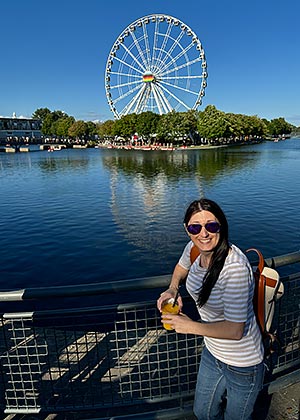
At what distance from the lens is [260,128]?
377ft

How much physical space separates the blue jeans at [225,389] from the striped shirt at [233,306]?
7 centimetres

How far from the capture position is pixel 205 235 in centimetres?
185

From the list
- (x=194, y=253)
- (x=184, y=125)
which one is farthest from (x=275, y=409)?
(x=184, y=125)

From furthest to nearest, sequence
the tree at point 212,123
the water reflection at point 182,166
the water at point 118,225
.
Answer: the tree at point 212,123, the water reflection at point 182,166, the water at point 118,225

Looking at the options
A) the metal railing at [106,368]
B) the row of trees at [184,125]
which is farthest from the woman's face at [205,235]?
the row of trees at [184,125]

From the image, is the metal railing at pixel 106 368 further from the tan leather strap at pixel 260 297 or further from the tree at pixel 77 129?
the tree at pixel 77 129

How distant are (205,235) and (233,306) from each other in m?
0.42

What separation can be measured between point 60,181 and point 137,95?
5133cm

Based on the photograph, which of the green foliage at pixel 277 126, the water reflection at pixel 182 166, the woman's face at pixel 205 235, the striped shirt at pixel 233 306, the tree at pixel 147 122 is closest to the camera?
the striped shirt at pixel 233 306

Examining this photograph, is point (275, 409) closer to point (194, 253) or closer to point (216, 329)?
point (216, 329)

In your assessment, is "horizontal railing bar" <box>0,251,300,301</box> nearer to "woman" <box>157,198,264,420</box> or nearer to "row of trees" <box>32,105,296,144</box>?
"woman" <box>157,198,264,420</box>

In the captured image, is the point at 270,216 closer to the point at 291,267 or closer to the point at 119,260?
the point at 291,267

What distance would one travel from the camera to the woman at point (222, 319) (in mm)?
1709

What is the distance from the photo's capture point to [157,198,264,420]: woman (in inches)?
67.3
